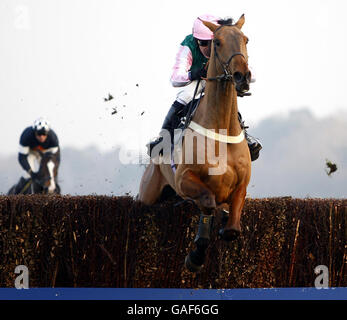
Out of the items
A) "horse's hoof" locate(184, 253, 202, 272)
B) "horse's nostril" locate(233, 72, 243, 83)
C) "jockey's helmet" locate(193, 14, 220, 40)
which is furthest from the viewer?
"jockey's helmet" locate(193, 14, 220, 40)

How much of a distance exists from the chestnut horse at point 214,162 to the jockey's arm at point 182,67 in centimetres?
42

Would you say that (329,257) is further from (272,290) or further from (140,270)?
Result: (140,270)

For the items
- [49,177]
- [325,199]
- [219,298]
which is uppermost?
[49,177]

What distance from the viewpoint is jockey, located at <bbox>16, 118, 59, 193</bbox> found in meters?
13.3

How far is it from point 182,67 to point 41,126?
5.83m

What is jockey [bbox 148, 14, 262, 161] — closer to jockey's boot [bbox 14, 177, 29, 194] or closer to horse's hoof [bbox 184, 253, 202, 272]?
horse's hoof [bbox 184, 253, 202, 272]

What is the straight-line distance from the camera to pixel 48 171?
1338cm

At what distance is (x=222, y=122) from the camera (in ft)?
23.5

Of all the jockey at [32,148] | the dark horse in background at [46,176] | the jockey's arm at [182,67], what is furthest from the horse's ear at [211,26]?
the dark horse in background at [46,176]

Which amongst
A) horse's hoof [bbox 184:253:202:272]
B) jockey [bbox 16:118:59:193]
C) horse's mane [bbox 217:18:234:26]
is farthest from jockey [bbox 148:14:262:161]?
jockey [bbox 16:118:59:193]

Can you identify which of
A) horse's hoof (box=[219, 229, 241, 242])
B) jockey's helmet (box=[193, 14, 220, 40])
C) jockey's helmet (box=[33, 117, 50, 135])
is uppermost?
jockey's helmet (box=[33, 117, 50, 135])

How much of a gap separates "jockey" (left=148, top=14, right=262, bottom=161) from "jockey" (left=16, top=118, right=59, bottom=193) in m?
5.52

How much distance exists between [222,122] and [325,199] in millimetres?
2392

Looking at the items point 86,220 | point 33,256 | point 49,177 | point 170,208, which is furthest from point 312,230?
point 49,177
